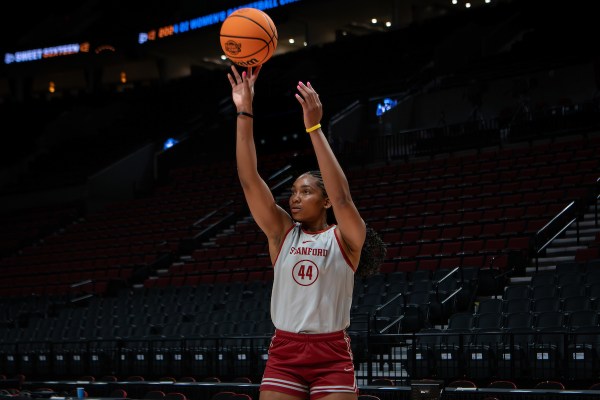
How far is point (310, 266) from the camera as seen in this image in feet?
12.9

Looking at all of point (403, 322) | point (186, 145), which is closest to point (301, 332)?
point (403, 322)

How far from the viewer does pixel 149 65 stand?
36.0 metres

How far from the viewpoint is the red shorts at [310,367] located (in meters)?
3.81

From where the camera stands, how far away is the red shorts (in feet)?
12.5

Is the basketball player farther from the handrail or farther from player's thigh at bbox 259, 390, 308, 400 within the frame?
the handrail

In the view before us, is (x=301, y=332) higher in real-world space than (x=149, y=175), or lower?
lower

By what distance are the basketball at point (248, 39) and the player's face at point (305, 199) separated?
2.21 feet

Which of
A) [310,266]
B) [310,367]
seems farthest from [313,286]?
[310,367]

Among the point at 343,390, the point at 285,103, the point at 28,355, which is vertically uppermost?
the point at 285,103

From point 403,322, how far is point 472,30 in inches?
609

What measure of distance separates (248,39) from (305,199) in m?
0.85

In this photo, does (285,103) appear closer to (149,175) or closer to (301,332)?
(149,175)

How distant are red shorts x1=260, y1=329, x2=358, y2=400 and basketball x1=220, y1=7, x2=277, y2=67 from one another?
1.35m

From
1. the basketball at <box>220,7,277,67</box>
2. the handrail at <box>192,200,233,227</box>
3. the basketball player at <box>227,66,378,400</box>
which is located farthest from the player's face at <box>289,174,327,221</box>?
the handrail at <box>192,200,233,227</box>
